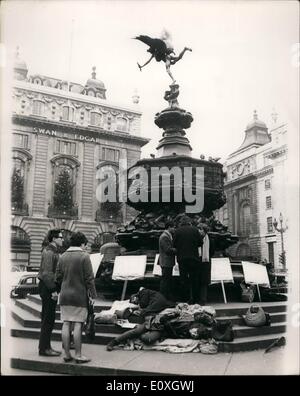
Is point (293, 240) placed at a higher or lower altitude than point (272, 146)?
lower

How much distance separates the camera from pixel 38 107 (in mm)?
41625

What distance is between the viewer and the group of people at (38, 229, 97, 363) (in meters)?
6.05

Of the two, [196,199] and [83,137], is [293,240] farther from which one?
[83,137]

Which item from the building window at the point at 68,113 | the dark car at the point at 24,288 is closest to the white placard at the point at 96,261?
the dark car at the point at 24,288

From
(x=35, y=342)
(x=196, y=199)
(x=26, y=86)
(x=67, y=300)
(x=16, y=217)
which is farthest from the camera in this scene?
(x=26, y=86)

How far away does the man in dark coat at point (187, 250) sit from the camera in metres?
8.02

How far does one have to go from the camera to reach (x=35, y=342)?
23.8ft

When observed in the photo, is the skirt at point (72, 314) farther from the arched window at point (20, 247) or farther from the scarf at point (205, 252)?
the arched window at point (20, 247)

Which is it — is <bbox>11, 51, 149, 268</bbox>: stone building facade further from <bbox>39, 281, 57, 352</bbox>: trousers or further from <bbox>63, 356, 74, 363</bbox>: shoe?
<bbox>63, 356, 74, 363</bbox>: shoe

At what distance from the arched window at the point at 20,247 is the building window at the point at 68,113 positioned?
41.7 feet

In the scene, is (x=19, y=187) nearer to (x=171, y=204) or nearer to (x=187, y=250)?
(x=171, y=204)

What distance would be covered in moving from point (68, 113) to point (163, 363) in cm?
4008
